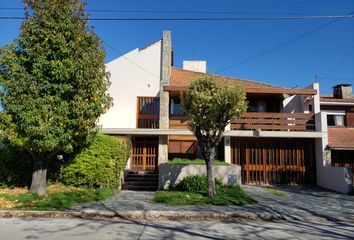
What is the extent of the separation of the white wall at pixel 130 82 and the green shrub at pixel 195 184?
253 inches

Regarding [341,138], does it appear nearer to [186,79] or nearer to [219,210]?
[186,79]

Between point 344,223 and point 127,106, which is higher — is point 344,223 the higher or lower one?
the lower one

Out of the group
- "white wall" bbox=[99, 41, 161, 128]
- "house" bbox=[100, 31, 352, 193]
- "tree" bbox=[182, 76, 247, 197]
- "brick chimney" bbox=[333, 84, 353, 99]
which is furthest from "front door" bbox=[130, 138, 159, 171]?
"brick chimney" bbox=[333, 84, 353, 99]

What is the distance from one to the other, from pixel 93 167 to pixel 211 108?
19.3 ft

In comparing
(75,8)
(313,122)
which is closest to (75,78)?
(75,8)

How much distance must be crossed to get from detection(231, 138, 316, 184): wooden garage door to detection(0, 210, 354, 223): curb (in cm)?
815

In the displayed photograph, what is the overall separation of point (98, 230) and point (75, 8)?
8.74 metres

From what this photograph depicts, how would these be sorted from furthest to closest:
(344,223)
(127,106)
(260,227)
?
(127,106) → (344,223) → (260,227)

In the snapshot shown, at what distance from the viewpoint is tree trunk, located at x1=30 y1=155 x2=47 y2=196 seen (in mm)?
11273

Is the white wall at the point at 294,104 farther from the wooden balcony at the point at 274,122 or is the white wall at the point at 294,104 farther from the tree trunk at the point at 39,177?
the tree trunk at the point at 39,177

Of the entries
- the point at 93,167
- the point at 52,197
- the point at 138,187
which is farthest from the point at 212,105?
the point at 138,187

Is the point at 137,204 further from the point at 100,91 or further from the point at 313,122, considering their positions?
the point at 313,122

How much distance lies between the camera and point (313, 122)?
17.3 metres

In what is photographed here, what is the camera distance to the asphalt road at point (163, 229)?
6742 millimetres
